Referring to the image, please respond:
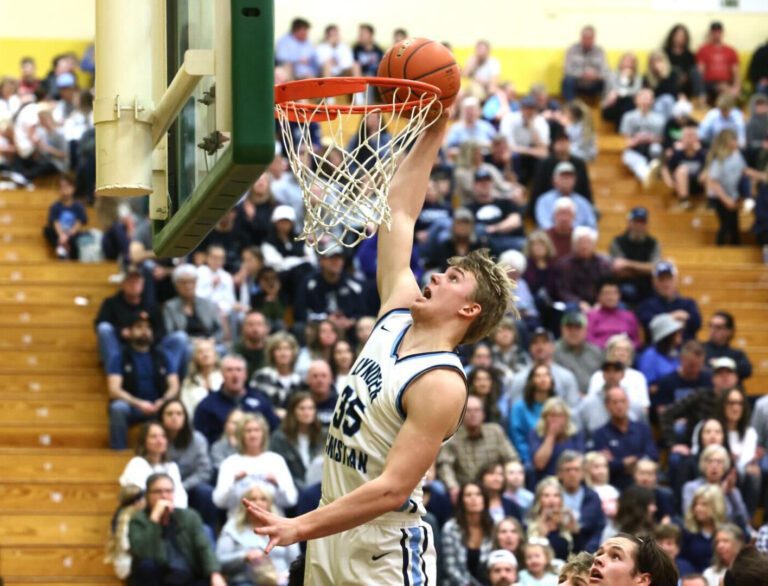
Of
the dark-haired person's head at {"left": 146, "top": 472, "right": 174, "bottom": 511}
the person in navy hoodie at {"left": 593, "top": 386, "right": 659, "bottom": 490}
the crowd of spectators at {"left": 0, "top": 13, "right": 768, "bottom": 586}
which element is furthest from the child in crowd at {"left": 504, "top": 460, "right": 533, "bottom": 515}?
the dark-haired person's head at {"left": 146, "top": 472, "right": 174, "bottom": 511}

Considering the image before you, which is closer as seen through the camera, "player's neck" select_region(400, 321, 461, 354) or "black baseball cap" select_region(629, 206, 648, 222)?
"player's neck" select_region(400, 321, 461, 354)

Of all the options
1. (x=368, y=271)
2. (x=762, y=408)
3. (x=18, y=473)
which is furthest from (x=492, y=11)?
(x=18, y=473)

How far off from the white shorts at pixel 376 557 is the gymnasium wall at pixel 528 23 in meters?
17.7

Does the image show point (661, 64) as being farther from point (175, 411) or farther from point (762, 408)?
point (175, 411)

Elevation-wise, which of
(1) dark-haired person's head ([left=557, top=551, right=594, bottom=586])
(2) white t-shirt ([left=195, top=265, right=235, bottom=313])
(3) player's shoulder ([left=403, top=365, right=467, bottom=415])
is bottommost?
Answer: (2) white t-shirt ([left=195, top=265, right=235, bottom=313])

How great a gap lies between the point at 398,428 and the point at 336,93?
4.38ft

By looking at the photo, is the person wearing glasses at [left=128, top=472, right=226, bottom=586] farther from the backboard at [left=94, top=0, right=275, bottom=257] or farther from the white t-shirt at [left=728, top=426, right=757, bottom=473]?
the backboard at [left=94, top=0, right=275, bottom=257]

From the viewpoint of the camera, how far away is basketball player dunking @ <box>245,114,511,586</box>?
558 cm

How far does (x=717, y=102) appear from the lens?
22.1 m

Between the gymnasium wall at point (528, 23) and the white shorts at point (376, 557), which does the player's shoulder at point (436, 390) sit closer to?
the white shorts at point (376, 557)

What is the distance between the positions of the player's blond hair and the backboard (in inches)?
43.3

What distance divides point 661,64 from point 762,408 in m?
9.53

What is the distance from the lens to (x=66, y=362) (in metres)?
14.4

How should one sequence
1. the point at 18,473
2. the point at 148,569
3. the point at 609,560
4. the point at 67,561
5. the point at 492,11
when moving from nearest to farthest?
the point at 609,560 → the point at 148,569 → the point at 67,561 → the point at 18,473 → the point at 492,11
